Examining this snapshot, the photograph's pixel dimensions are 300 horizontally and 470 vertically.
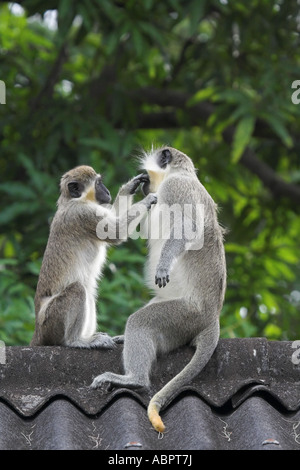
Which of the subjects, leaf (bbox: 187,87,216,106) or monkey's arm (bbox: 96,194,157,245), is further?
leaf (bbox: 187,87,216,106)

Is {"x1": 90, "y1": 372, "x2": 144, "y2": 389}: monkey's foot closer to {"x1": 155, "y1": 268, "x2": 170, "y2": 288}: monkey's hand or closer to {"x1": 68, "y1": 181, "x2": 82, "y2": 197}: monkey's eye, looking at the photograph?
{"x1": 155, "y1": 268, "x2": 170, "y2": 288}: monkey's hand

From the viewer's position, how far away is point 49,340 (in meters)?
4.81

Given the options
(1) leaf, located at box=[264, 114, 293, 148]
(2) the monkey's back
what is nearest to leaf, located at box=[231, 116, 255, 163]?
(1) leaf, located at box=[264, 114, 293, 148]

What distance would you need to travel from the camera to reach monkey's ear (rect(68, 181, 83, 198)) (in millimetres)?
5355

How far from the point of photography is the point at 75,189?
5367mm

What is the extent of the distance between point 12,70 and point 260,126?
244 centimetres

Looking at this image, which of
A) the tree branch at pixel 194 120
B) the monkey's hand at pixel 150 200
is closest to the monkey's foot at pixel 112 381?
the monkey's hand at pixel 150 200

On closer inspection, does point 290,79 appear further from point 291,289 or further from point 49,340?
point 49,340

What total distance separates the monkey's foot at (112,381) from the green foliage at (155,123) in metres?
2.64

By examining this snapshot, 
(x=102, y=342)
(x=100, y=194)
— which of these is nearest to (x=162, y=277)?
(x=102, y=342)

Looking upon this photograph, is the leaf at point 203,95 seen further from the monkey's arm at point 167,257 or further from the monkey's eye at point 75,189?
the monkey's arm at point 167,257

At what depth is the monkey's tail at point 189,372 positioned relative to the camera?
3.50m
